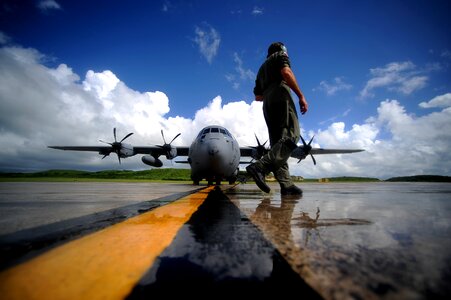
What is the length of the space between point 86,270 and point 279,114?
13.9 ft

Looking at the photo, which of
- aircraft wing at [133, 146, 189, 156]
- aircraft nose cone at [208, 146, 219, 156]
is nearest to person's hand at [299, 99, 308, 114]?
aircraft nose cone at [208, 146, 219, 156]

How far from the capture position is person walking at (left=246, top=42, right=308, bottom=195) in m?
4.24

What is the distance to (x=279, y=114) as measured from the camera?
181 inches

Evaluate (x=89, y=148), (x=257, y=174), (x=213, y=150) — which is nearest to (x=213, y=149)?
(x=213, y=150)

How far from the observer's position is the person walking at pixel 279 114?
Result: 4.24 meters

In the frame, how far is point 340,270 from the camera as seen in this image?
0.67 meters

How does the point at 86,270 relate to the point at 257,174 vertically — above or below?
below

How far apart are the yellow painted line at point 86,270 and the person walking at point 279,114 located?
10.9ft

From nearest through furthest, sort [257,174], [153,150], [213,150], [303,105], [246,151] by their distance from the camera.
→ [257,174]
[303,105]
[213,150]
[153,150]
[246,151]

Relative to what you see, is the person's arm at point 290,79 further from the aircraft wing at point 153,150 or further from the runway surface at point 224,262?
the aircraft wing at point 153,150

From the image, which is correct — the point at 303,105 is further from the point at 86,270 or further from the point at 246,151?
the point at 246,151

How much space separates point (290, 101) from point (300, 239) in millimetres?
3801

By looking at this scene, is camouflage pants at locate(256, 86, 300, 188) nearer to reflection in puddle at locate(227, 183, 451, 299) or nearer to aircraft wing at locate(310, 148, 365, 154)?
reflection in puddle at locate(227, 183, 451, 299)

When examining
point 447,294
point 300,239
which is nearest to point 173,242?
point 300,239
